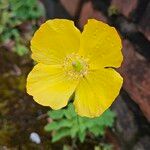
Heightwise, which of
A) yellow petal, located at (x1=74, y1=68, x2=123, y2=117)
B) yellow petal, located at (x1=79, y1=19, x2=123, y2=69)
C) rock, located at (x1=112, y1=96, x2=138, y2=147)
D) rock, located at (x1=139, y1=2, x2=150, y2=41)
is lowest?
rock, located at (x1=112, y1=96, x2=138, y2=147)

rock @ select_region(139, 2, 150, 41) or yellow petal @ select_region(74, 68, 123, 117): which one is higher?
yellow petal @ select_region(74, 68, 123, 117)

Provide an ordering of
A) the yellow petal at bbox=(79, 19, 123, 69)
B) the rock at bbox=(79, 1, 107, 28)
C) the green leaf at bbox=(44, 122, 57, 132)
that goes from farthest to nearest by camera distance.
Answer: the rock at bbox=(79, 1, 107, 28)
the green leaf at bbox=(44, 122, 57, 132)
the yellow petal at bbox=(79, 19, 123, 69)

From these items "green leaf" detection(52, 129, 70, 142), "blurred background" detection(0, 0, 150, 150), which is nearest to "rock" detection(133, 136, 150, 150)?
"blurred background" detection(0, 0, 150, 150)

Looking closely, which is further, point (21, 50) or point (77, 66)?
point (21, 50)

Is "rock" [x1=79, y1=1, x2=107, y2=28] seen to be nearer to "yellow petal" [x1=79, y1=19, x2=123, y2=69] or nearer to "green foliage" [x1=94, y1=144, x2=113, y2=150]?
"green foliage" [x1=94, y1=144, x2=113, y2=150]

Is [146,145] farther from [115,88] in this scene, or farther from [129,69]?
[115,88]

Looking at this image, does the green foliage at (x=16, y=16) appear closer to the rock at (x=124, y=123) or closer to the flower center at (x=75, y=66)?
Result: the rock at (x=124, y=123)

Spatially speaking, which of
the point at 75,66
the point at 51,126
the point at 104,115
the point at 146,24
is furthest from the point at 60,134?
the point at 75,66

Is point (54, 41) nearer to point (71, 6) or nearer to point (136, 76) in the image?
point (136, 76)

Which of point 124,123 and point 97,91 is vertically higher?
point 97,91
